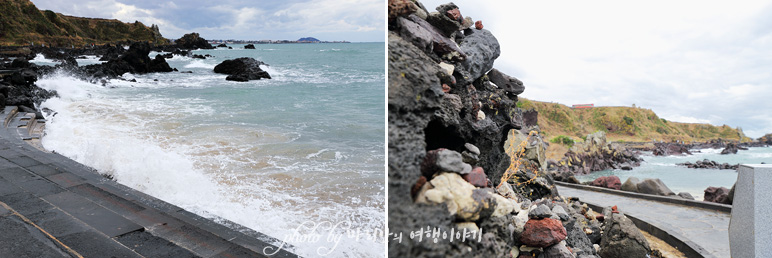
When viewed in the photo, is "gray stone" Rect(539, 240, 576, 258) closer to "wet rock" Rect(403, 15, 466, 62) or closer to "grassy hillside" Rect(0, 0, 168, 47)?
"wet rock" Rect(403, 15, 466, 62)

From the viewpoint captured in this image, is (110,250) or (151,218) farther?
(151,218)

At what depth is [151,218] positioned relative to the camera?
3.70m

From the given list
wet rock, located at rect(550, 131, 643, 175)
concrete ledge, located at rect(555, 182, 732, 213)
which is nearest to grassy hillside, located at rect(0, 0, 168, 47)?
wet rock, located at rect(550, 131, 643, 175)

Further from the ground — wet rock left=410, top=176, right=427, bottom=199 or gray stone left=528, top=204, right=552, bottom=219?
wet rock left=410, top=176, right=427, bottom=199

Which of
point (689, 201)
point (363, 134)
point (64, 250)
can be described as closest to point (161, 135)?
point (363, 134)

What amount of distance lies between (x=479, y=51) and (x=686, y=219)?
788 cm

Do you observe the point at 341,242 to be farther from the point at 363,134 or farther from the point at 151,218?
the point at 363,134

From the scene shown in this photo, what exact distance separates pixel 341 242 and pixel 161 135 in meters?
6.98

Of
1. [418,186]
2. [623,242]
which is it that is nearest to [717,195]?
[623,242]

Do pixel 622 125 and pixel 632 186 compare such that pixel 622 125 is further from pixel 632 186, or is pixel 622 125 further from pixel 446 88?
pixel 446 88

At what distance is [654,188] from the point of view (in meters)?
10.5

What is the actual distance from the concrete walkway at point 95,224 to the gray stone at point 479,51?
6.84ft

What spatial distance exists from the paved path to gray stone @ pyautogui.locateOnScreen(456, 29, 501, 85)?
18.3 feet

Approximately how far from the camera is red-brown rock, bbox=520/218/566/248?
3.00 m
